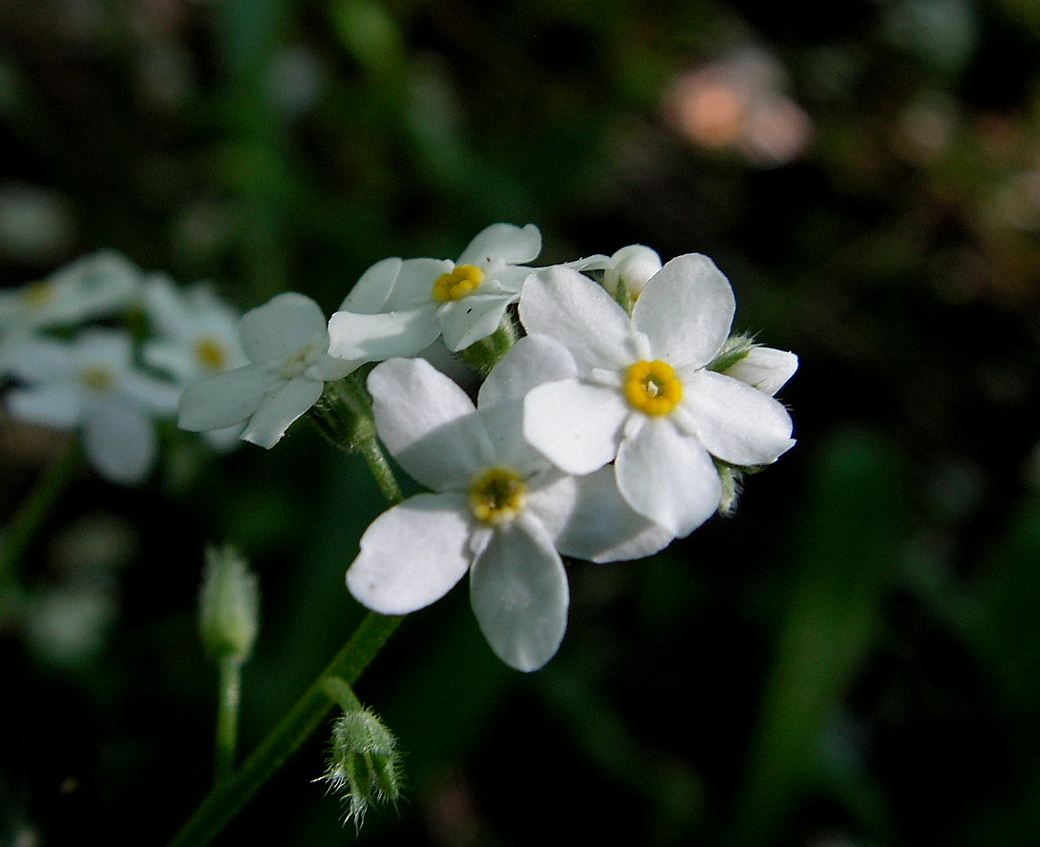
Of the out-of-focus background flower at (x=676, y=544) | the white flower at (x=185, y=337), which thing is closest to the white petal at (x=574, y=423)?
the out-of-focus background flower at (x=676, y=544)

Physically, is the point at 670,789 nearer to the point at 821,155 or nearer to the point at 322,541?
the point at 322,541

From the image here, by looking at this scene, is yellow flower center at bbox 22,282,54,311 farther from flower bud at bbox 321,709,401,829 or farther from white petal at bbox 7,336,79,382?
flower bud at bbox 321,709,401,829

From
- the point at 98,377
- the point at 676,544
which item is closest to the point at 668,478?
the point at 98,377

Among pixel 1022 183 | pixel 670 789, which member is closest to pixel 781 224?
pixel 1022 183

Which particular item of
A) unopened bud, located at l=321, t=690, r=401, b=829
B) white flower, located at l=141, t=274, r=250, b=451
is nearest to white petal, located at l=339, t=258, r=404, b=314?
unopened bud, located at l=321, t=690, r=401, b=829

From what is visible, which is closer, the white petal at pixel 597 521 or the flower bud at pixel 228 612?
the white petal at pixel 597 521

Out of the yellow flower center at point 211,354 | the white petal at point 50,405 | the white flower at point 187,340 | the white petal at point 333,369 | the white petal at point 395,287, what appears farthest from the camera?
the yellow flower center at point 211,354

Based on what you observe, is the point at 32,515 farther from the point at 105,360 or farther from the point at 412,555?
the point at 412,555

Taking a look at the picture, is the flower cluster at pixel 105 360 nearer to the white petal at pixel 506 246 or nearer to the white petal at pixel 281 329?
the white petal at pixel 281 329
